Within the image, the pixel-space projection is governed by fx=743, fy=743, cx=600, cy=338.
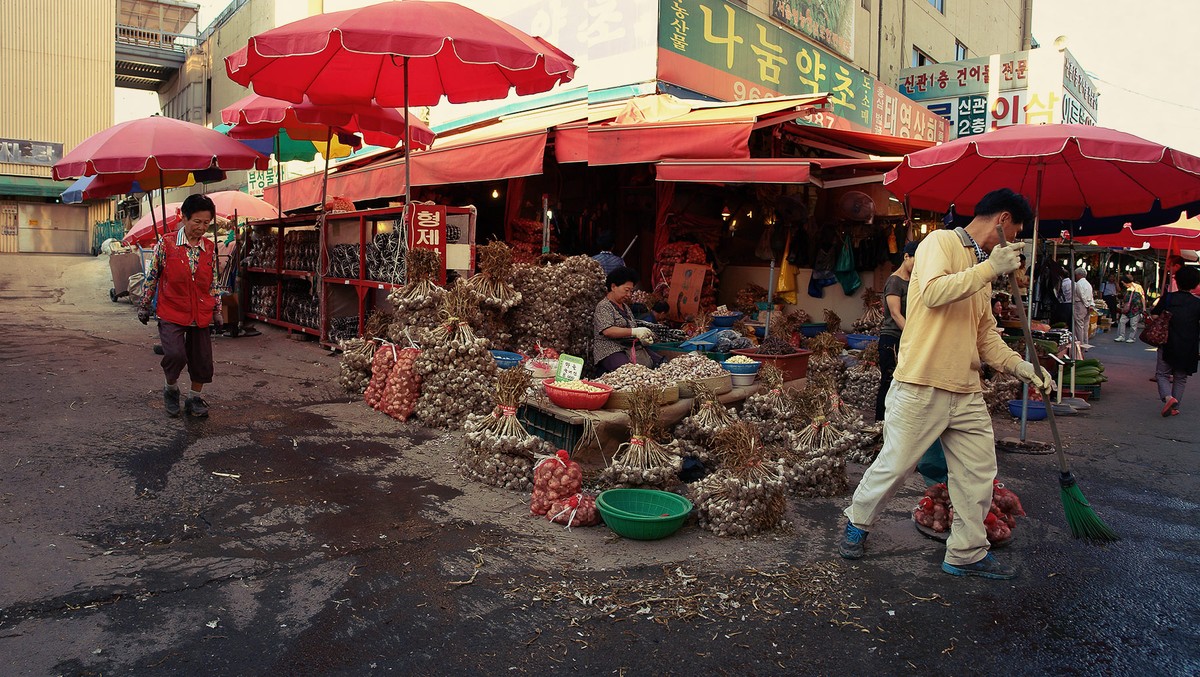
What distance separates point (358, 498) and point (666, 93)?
9.16 meters

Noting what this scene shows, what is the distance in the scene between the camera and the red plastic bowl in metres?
5.72

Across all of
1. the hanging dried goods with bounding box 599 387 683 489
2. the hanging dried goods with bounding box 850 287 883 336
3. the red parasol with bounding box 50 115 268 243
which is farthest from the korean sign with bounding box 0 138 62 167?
the hanging dried goods with bounding box 599 387 683 489

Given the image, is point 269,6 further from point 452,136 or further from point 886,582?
point 886,582

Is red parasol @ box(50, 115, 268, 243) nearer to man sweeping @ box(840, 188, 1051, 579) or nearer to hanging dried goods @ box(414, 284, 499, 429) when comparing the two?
hanging dried goods @ box(414, 284, 499, 429)

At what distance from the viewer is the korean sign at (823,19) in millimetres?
14977

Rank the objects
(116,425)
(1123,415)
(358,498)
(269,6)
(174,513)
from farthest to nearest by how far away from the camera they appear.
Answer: (269,6)
(1123,415)
(116,425)
(358,498)
(174,513)

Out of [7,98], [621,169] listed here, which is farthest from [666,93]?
[7,98]

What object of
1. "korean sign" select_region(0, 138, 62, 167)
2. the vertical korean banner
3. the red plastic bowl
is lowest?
the red plastic bowl

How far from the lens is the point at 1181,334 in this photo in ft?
30.7

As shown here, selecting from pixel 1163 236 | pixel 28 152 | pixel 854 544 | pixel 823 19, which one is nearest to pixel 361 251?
pixel 854 544

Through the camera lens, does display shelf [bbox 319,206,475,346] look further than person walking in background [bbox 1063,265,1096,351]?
No

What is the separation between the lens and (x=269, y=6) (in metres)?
25.2

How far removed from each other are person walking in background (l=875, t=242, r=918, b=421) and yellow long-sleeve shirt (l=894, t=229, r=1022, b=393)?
303cm

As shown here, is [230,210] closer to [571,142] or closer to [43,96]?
[571,142]
